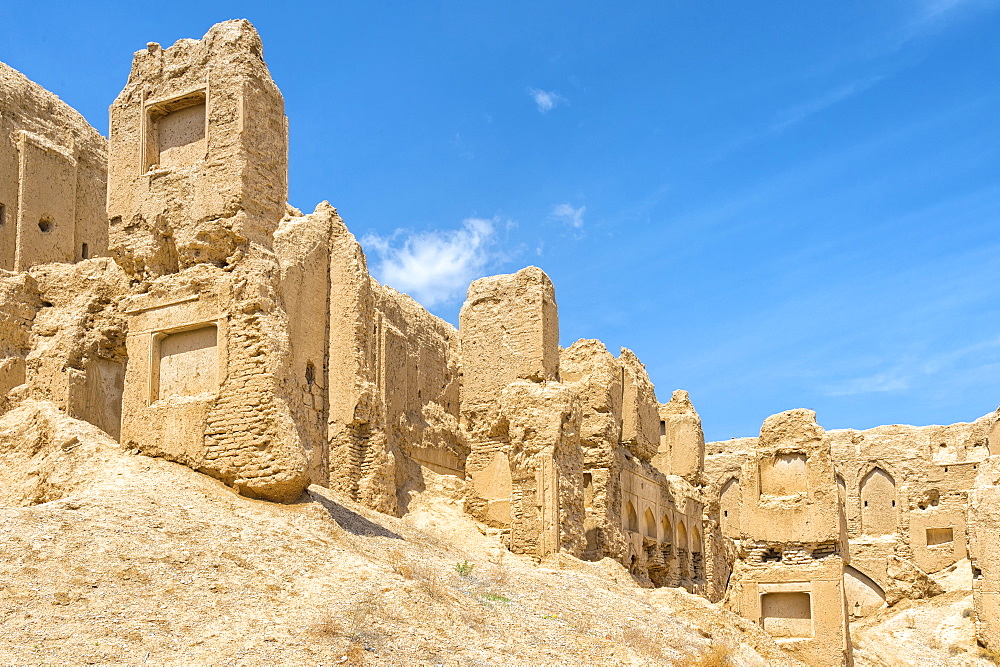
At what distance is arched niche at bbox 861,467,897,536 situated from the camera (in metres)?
41.6

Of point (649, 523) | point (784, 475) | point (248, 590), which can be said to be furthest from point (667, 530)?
point (248, 590)

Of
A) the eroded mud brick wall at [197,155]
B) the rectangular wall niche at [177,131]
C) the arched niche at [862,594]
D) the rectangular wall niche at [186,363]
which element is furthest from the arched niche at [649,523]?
the rectangular wall niche at [177,131]

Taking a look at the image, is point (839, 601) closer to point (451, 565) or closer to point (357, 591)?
point (451, 565)

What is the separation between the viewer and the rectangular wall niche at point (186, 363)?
13.8 metres

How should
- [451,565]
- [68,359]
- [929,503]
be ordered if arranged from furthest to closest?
[929,503]
[68,359]
[451,565]

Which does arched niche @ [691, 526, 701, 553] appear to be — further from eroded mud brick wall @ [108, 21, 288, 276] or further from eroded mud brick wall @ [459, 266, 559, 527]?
eroded mud brick wall @ [108, 21, 288, 276]

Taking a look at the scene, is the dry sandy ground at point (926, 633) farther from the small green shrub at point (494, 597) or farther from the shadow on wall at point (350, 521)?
the shadow on wall at point (350, 521)

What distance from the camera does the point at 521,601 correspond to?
1248 cm

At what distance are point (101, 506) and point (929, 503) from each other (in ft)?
105

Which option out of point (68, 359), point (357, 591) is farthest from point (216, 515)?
point (68, 359)

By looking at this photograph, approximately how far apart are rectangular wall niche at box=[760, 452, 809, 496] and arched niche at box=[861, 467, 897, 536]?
24141mm

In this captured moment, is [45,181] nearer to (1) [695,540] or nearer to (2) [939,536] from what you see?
(1) [695,540]

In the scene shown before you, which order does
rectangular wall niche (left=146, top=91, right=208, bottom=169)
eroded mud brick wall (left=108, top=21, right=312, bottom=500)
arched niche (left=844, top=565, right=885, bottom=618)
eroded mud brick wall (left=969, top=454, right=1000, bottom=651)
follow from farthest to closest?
arched niche (left=844, top=565, right=885, bottom=618) < eroded mud brick wall (left=969, top=454, right=1000, bottom=651) < rectangular wall niche (left=146, top=91, right=208, bottom=169) < eroded mud brick wall (left=108, top=21, right=312, bottom=500)

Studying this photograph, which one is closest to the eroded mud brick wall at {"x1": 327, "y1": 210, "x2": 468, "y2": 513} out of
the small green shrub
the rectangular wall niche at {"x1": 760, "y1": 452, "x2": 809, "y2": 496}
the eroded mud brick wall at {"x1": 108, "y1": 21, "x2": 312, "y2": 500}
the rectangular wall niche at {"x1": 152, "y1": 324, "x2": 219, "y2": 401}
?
the eroded mud brick wall at {"x1": 108, "y1": 21, "x2": 312, "y2": 500}
